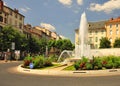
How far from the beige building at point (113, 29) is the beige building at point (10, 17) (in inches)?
1290

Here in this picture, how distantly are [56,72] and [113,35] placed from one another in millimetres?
83967

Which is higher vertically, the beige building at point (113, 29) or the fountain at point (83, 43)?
the beige building at point (113, 29)

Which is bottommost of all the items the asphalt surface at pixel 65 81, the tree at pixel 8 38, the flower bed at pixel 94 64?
the asphalt surface at pixel 65 81

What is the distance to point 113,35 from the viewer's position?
103 meters

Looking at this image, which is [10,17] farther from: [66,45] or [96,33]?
[96,33]

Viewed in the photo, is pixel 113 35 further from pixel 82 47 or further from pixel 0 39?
pixel 82 47

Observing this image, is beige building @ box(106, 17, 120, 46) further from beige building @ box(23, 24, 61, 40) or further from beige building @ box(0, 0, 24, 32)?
beige building @ box(0, 0, 24, 32)

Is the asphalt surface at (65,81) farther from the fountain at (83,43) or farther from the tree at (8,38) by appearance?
the tree at (8,38)

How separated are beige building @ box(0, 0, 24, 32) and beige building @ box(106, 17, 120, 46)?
3276 centimetres

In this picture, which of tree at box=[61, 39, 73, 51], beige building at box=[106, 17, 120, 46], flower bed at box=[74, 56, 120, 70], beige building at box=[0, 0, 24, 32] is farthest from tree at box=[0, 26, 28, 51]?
flower bed at box=[74, 56, 120, 70]

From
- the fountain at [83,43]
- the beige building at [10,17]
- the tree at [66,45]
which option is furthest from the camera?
the tree at [66,45]

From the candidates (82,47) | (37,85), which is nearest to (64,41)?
(82,47)

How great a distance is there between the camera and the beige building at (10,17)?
8023 cm

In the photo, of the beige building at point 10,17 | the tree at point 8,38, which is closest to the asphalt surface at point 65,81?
the tree at point 8,38
